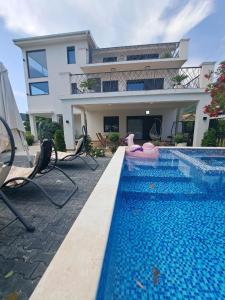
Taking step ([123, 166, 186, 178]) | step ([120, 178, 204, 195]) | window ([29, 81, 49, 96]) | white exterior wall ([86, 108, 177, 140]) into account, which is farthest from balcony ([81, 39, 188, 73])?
step ([120, 178, 204, 195])

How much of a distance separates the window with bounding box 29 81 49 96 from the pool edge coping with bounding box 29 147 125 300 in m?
16.7

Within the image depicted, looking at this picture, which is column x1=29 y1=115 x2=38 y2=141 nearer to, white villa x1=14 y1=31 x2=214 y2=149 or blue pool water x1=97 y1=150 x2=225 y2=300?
white villa x1=14 y1=31 x2=214 y2=149

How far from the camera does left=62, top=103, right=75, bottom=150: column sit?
32.6 feet

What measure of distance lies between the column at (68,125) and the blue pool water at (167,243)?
22.5ft

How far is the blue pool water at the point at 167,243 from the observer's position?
63.3 inches

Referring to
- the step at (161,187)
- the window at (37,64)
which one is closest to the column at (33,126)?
the window at (37,64)

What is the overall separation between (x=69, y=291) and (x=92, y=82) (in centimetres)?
1082

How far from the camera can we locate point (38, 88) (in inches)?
637

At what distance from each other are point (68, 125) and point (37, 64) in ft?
34.0

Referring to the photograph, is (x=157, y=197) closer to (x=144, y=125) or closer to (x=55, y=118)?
(x=144, y=125)

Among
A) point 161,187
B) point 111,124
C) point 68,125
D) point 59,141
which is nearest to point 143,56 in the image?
point 111,124

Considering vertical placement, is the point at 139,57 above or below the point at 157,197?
above

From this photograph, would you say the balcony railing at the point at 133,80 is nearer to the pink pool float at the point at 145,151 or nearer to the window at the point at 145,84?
the window at the point at 145,84

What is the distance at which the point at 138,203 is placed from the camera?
3.24 meters
